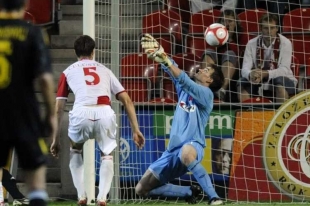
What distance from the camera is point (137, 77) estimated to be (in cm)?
1170

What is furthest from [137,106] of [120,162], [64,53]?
[64,53]

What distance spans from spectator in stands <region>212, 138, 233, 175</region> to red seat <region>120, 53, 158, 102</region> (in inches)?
40.3

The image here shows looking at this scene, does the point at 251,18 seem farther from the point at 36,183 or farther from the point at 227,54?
the point at 36,183

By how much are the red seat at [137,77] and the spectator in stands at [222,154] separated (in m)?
1.02

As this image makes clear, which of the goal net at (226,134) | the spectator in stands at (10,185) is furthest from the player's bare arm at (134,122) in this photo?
the spectator in stands at (10,185)

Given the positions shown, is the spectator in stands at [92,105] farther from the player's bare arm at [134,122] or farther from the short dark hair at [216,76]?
the short dark hair at [216,76]

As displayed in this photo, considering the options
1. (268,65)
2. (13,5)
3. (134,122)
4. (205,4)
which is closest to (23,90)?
(13,5)

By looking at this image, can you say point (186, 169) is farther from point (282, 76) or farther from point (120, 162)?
point (282, 76)

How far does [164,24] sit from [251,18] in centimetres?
120

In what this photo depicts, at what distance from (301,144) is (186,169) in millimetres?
1815

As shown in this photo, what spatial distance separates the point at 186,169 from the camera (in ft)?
34.2

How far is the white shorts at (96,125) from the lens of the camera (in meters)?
9.69

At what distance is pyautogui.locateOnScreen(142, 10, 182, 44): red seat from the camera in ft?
40.7

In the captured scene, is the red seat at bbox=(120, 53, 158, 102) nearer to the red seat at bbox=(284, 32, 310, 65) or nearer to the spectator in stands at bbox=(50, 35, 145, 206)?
the spectator in stands at bbox=(50, 35, 145, 206)
